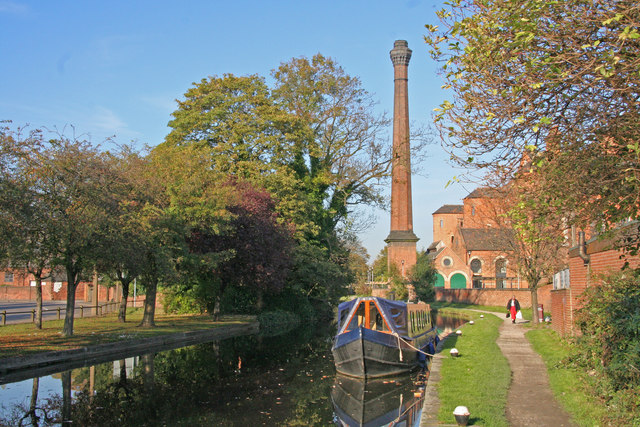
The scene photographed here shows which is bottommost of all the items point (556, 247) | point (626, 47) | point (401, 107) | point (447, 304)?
point (447, 304)

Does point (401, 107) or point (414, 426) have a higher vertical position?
point (401, 107)

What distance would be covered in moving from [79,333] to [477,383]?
1617cm

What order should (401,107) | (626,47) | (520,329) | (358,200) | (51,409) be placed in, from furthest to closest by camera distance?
(401,107) → (358,200) → (520,329) → (51,409) → (626,47)

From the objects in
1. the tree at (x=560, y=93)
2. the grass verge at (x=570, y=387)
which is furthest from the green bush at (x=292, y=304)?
the tree at (x=560, y=93)

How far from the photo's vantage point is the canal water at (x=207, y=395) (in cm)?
1241

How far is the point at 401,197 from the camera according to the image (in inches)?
2235

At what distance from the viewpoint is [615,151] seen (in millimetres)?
7910

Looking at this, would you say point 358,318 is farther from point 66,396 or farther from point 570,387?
point 66,396

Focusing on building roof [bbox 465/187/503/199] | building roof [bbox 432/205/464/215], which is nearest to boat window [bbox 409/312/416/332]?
building roof [bbox 465/187/503/199]

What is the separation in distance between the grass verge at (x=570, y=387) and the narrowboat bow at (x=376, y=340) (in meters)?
4.00

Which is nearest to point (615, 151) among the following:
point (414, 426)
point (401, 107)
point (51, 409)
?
point (414, 426)

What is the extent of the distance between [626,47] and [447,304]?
54260 mm

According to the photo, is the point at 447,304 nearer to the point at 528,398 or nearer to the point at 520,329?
the point at 520,329

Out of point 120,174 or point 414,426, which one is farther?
point 120,174
